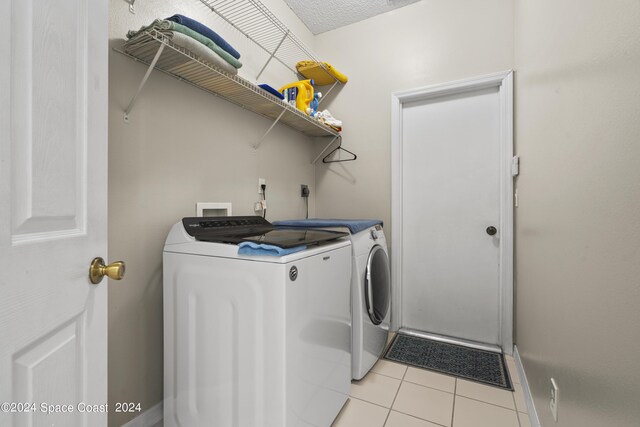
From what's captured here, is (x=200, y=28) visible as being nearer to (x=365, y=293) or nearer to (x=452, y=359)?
(x=365, y=293)

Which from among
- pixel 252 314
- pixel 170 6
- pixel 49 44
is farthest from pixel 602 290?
pixel 170 6

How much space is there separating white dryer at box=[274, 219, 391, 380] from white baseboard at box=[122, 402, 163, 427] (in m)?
1.04

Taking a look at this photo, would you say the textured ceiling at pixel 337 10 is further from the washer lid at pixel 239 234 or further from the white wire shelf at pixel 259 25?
the washer lid at pixel 239 234

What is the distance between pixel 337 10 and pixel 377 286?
2.32m

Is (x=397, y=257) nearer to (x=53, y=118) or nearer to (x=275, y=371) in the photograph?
(x=275, y=371)

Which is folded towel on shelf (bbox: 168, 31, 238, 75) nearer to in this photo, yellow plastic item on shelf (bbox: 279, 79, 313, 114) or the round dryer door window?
yellow plastic item on shelf (bbox: 279, 79, 313, 114)

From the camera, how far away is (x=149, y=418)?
1.27 m

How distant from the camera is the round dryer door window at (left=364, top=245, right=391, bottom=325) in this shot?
1657 mm

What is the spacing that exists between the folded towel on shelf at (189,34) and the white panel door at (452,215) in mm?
1605

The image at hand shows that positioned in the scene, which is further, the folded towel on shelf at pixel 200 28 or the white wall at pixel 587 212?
the folded towel on shelf at pixel 200 28

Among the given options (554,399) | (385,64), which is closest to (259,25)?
(385,64)

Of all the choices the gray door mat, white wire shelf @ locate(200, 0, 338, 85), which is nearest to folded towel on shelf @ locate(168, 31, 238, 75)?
white wire shelf @ locate(200, 0, 338, 85)

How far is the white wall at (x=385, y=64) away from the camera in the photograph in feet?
6.66

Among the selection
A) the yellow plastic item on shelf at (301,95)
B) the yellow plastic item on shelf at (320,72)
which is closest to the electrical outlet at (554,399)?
A: the yellow plastic item on shelf at (301,95)
